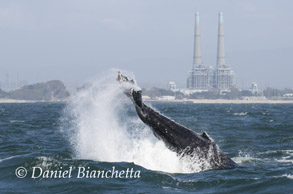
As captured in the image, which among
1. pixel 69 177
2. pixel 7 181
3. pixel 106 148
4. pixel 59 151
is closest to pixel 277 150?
pixel 106 148

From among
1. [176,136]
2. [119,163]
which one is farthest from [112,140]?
[176,136]

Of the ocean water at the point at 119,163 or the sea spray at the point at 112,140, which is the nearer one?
the ocean water at the point at 119,163

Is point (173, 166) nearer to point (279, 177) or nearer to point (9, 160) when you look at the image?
point (279, 177)

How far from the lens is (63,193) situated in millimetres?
9078

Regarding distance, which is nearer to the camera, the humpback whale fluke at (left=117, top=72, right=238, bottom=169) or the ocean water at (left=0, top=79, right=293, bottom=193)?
the ocean water at (left=0, top=79, right=293, bottom=193)

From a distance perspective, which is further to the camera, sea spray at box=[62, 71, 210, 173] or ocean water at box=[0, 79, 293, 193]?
sea spray at box=[62, 71, 210, 173]

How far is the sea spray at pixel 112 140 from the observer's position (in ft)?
37.4

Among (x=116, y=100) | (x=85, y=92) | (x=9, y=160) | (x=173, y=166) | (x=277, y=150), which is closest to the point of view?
(x=173, y=166)

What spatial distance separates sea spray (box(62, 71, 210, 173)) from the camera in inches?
448

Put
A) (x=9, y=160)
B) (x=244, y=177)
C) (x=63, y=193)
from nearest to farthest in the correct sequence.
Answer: (x=63, y=193) < (x=244, y=177) < (x=9, y=160)

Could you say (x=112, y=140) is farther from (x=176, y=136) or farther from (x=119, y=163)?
(x=176, y=136)

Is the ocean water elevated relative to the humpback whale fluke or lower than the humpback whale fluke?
lower

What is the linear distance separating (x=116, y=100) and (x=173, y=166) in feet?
10.3

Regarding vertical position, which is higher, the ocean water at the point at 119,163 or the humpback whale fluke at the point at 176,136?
the humpback whale fluke at the point at 176,136
